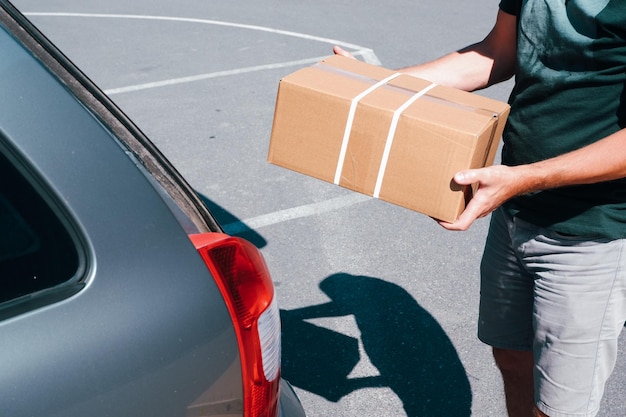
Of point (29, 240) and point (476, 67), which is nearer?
point (29, 240)

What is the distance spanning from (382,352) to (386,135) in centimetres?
158

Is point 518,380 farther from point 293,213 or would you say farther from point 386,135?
point 293,213

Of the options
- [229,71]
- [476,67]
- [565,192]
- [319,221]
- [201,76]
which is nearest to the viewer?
[565,192]

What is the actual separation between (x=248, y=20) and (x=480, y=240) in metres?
4.95

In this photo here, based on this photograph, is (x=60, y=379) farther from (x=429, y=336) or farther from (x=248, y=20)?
(x=248, y=20)

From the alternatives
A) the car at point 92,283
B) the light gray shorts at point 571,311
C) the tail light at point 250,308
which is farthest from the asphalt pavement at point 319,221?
the car at point 92,283

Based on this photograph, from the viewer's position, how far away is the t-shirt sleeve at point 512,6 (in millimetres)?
2242

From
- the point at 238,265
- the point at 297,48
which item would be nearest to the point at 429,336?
the point at 238,265

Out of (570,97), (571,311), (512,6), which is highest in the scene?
(512,6)

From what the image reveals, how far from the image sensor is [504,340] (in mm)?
2389

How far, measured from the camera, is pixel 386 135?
6.21ft

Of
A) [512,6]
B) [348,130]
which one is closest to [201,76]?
[512,6]

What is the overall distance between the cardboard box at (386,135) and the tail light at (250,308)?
16.0 inches

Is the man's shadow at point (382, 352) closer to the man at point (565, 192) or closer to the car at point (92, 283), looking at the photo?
the man at point (565, 192)
